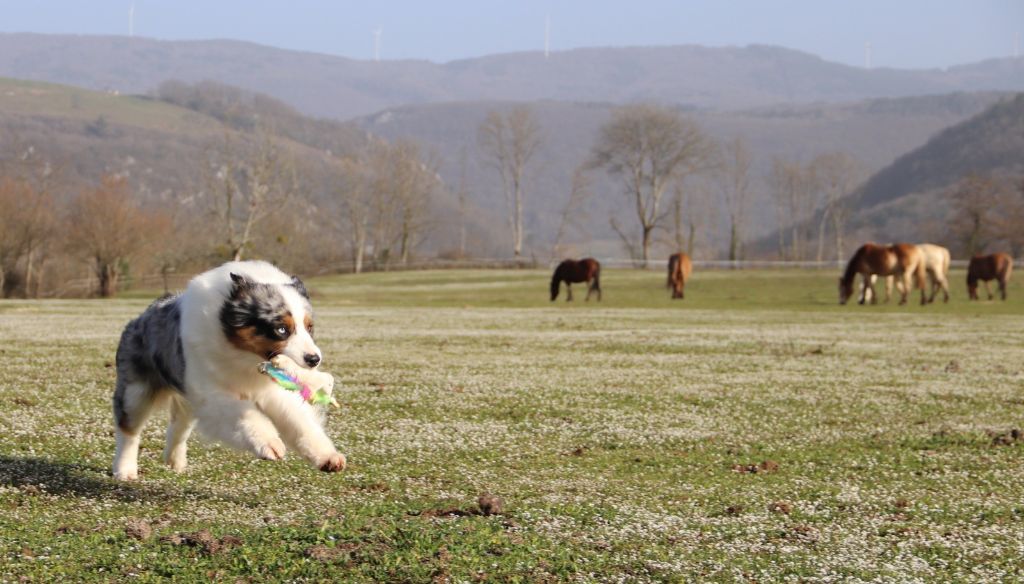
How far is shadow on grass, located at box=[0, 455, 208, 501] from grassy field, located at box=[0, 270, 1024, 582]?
39mm

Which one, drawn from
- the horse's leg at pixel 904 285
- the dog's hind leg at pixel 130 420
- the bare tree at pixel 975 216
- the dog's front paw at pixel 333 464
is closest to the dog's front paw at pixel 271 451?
the dog's front paw at pixel 333 464

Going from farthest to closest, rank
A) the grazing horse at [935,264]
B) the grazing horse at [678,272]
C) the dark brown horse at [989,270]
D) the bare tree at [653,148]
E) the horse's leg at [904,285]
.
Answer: the bare tree at [653,148], the grazing horse at [678,272], the dark brown horse at [989,270], the grazing horse at [935,264], the horse's leg at [904,285]

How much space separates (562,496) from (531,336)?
20970mm

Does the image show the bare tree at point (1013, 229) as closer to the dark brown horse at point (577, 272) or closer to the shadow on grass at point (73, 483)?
the dark brown horse at point (577, 272)

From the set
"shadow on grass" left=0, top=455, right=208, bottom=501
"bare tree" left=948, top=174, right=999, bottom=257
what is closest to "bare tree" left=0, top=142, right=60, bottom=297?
"shadow on grass" left=0, top=455, right=208, bottom=501

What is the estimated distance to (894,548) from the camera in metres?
8.63

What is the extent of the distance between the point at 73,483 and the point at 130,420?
730mm

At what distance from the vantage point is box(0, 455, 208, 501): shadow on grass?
9.58m

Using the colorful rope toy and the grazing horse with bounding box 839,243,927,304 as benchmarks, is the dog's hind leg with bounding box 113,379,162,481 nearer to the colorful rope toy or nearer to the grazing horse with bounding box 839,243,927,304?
the colorful rope toy

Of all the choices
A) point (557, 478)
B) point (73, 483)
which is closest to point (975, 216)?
point (557, 478)

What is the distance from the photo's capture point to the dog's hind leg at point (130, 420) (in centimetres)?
1027

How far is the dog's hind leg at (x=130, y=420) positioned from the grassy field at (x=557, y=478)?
185mm

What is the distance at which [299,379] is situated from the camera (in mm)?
9484

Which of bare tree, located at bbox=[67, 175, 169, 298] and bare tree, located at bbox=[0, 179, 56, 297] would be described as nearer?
bare tree, located at bbox=[67, 175, 169, 298]
